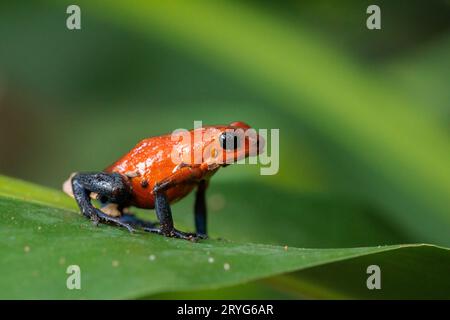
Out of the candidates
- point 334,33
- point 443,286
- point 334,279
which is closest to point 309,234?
point 334,279

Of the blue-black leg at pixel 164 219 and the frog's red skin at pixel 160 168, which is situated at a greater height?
the frog's red skin at pixel 160 168

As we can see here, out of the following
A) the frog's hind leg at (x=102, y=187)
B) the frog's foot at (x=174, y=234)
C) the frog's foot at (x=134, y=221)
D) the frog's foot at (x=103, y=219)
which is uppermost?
the frog's hind leg at (x=102, y=187)

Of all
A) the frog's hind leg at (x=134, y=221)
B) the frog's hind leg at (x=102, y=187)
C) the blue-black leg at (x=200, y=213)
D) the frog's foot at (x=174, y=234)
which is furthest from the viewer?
the blue-black leg at (x=200, y=213)

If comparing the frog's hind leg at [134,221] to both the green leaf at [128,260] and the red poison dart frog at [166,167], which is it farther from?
the green leaf at [128,260]

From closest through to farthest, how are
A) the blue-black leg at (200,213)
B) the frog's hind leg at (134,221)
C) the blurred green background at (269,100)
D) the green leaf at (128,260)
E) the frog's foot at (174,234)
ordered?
1. the green leaf at (128,260)
2. the frog's foot at (174,234)
3. the frog's hind leg at (134,221)
4. the blue-black leg at (200,213)
5. the blurred green background at (269,100)

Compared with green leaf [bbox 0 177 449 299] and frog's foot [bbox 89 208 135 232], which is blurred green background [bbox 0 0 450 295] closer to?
frog's foot [bbox 89 208 135 232]

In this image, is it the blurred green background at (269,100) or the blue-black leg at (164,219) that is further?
the blurred green background at (269,100)

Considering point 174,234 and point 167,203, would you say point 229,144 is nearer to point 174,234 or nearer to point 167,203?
point 167,203

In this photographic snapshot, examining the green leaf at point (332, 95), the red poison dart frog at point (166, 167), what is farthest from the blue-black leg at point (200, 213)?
the green leaf at point (332, 95)

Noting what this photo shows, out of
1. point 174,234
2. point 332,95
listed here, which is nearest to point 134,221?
point 174,234
